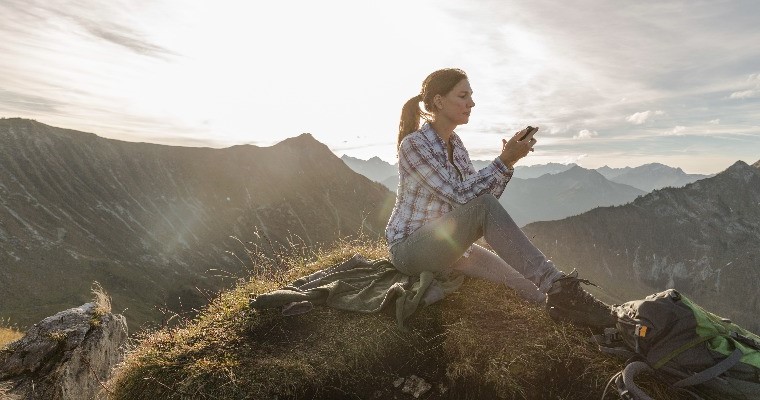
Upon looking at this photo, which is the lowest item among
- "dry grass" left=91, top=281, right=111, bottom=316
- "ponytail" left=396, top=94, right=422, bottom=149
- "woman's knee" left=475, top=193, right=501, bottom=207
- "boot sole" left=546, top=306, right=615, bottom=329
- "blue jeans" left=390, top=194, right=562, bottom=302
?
"dry grass" left=91, top=281, right=111, bottom=316

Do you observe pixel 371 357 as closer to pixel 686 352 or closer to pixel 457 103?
pixel 686 352

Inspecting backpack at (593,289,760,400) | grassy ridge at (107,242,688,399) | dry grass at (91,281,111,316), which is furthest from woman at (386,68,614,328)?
dry grass at (91,281,111,316)

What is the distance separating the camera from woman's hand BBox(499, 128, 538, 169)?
5.04 meters

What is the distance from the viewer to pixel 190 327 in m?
5.55

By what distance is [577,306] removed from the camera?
14.5 feet

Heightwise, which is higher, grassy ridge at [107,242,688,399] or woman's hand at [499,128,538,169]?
woman's hand at [499,128,538,169]

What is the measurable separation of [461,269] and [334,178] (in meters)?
174

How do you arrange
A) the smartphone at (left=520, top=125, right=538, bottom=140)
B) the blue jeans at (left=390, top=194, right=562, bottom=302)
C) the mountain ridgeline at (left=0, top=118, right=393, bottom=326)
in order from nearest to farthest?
the blue jeans at (left=390, top=194, right=562, bottom=302), the smartphone at (left=520, top=125, right=538, bottom=140), the mountain ridgeline at (left=0, top=118, right=393, bottom=326)

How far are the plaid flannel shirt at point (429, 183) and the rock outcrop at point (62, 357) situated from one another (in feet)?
17.4

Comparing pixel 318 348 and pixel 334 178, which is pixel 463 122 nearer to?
pixel 318 348

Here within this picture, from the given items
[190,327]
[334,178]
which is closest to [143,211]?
[334,178]

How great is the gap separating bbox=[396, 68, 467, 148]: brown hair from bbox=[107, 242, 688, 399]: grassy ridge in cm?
254

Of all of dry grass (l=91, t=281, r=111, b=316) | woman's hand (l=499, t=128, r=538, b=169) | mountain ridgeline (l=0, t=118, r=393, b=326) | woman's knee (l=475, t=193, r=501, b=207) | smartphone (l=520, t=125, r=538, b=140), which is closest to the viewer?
woman's knee (l=475, t=193, r=501, b=207)

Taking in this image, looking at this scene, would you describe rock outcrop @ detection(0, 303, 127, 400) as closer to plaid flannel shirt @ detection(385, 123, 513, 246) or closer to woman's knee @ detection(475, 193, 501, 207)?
plaid flannel shirt @ detection(385, 123, 513, 246)
